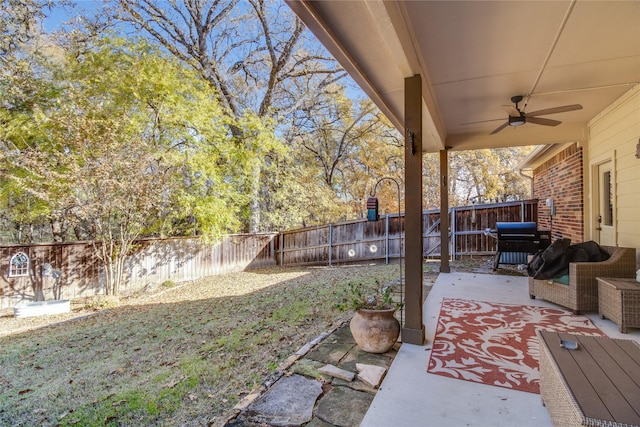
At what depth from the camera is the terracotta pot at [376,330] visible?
8.62 ft

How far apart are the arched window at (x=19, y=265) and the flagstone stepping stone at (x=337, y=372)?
795 centimetres

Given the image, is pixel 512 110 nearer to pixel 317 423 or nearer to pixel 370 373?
pixel 370 373

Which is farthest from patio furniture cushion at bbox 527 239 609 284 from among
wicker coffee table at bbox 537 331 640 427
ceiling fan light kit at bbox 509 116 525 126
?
wicker coffee table at bbox 537 331 640 427

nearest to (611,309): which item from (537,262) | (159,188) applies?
(537,262)

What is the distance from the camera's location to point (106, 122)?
6.71 metres

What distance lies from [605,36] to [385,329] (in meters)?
3.14

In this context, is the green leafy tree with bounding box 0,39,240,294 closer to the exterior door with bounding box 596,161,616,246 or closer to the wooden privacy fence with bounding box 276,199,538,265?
the wooden privacy fence with bounding box 276,199,538,265

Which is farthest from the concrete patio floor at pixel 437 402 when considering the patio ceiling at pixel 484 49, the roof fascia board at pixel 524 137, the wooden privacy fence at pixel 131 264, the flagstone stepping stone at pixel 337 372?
the wooden privacy fence at pixel 131 264

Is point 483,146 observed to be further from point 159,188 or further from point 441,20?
point 159,188

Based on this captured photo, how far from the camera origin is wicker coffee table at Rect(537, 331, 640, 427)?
1201mm

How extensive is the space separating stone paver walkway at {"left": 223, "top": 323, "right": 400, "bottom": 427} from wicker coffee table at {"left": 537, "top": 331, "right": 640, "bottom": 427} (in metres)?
1.02

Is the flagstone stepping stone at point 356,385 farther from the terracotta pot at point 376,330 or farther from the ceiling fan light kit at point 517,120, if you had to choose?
the ceiling fan light kit at point 517,120

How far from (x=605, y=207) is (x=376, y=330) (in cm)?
480

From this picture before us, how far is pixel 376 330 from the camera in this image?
2.62 meters
